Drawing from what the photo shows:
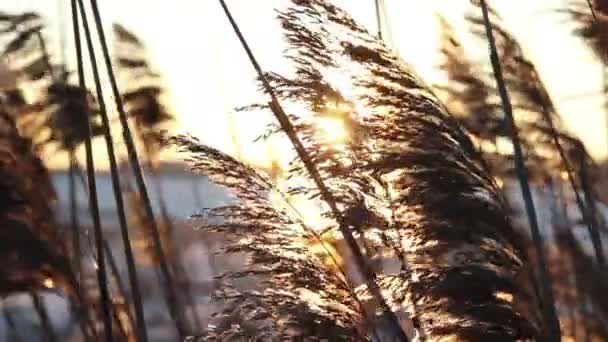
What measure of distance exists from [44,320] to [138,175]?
142cm

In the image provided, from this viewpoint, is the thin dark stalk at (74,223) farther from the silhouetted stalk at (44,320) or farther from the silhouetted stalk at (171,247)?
the silhouetted stalk at (171,247)

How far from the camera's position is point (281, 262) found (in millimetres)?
3160

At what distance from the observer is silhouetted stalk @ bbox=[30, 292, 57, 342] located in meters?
5.24

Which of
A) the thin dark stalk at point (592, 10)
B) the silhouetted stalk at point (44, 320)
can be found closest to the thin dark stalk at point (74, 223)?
the silhouetted stalk at point (44, 320)

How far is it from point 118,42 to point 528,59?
2.70m

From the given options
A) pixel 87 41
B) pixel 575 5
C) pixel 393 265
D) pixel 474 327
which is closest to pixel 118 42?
pixel 87 41

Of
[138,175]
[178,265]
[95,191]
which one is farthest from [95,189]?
[178,265]

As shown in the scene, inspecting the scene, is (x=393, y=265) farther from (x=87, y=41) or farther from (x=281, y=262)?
(x=87, y=41)

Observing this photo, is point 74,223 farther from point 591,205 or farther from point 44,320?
point 591,205

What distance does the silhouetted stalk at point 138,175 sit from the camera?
3.89 metres

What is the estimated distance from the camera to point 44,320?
5.30 m

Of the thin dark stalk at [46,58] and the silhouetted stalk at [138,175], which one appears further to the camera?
the thin dark stalk at [46,58]

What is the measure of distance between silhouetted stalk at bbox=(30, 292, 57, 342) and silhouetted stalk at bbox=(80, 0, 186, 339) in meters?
0.60

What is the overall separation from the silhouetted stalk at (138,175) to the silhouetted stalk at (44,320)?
1.98ft
